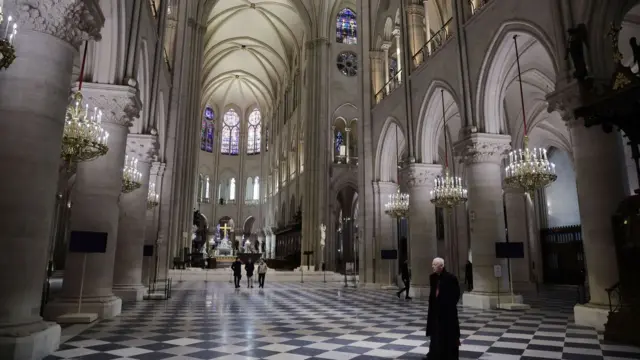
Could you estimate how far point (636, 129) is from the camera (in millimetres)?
7117

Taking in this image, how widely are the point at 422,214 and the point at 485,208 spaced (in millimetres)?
3983

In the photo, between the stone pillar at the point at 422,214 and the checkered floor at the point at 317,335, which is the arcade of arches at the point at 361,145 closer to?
the stone pillar at the point at 422,214

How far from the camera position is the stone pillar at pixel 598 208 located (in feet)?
25.7

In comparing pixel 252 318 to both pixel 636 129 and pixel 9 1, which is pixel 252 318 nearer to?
pixel 9 1

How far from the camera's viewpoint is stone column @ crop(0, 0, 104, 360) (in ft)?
16.6

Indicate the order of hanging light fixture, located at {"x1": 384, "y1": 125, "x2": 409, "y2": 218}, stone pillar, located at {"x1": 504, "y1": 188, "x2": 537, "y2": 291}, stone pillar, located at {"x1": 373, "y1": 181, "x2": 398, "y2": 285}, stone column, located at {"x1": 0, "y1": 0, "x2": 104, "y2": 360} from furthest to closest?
stone pillar, located at {"x1": 373, "y1": 181, "x2": 398, "y2": 285} → stone pillar, located at {"x1": 504, "y1": 188, "x2": 537, "y2": 291} → hanging light fixture, located at {"x1": 384, "y1": 125, "x2": 409, "y2": 218} → stone column, located at {"x1": 0, "y1": 0, "x2": 104, "y2": 360}

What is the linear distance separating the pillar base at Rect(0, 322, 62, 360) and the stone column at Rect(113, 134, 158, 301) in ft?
23.3

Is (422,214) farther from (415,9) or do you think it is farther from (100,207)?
(100,207)

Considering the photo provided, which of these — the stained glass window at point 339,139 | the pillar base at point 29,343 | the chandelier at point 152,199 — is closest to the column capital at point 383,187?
the chandelier at point 152,199

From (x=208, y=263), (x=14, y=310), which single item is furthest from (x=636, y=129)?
(x=208, y=263)

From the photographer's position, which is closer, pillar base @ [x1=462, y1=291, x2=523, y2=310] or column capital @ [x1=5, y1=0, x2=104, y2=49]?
column capital @ [x1=5, y1=0, x2=104, y2=49]

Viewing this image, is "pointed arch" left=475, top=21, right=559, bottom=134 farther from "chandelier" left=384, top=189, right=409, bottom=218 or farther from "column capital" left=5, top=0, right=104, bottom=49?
"column capital" left=5, top=0, right=104, bottom=49

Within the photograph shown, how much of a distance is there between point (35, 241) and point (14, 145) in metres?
1.24

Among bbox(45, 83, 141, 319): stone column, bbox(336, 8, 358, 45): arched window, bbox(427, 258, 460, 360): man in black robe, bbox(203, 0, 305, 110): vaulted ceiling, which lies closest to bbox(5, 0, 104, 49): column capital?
bbox(45, 83, 141, 319): stone column
